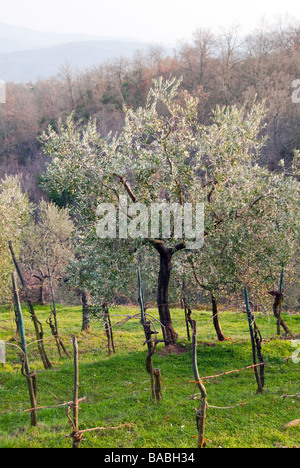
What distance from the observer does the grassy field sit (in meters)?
7.68

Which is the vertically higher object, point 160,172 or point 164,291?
point 160,172

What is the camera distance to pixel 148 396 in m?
10.2

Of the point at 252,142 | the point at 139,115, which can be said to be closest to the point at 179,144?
the point at 139,115

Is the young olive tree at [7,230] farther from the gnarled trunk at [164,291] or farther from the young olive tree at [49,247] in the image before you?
the young olive tree at [49,247]

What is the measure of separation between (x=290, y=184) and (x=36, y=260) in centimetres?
2801

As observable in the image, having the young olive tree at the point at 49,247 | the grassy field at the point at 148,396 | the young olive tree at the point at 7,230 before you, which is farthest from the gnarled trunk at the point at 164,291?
the young olive tree at the point at 49,247

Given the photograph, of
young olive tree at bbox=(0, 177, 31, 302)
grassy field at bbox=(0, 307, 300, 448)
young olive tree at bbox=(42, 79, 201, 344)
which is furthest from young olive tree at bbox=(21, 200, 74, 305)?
young olive tree at bbox=(42, 79, 201, 344)

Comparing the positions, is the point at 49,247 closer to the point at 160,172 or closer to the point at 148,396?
the point at 160,172

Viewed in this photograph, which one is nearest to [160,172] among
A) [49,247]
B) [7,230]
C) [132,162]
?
[132,162]

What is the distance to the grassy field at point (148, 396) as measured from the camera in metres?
7.68

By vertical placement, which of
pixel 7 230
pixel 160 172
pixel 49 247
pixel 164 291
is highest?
pixel 160 172

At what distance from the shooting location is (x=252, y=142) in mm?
13586

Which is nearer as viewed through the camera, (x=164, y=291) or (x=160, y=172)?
(x=160, y=172)
